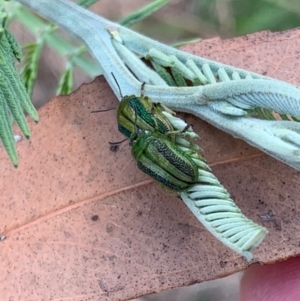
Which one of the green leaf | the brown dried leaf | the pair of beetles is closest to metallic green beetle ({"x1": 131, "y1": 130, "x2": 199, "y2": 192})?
the pair of beetles

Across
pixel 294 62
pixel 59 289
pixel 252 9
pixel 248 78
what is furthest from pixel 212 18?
pixel 59 289

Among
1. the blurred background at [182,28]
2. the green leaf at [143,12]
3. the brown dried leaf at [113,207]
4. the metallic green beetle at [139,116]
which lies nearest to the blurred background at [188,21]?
the blurred background at [182,28]

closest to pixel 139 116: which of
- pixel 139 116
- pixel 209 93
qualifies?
pixel 139 116

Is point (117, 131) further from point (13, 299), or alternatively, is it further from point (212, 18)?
point (212, 18)

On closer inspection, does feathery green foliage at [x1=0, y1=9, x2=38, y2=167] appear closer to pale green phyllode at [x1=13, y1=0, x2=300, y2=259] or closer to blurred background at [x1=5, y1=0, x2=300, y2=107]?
pale green phyllode at [x1=13, y1=0, x2=300, y2=259]

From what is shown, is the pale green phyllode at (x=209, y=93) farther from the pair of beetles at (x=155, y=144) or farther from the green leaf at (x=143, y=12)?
the green leaf at (x=143, y=12)

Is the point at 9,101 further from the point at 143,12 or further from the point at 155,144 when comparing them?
the point at 143,12
